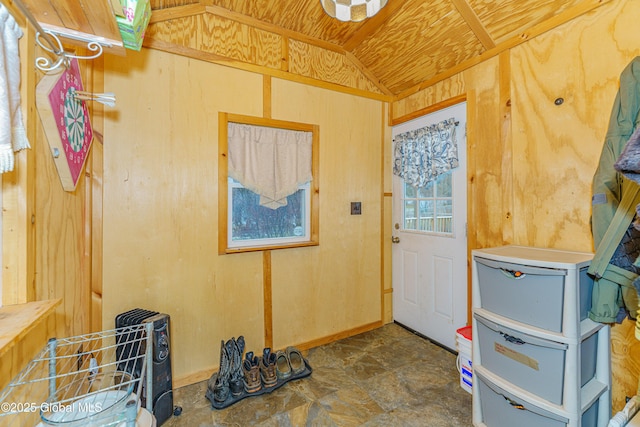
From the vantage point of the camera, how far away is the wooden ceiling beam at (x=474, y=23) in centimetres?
184

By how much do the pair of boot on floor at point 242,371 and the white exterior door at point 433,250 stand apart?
1.24m

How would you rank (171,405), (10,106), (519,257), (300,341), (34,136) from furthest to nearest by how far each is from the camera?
(300,341) → (171,405) → (519,257) → (34,136) → (10,106)

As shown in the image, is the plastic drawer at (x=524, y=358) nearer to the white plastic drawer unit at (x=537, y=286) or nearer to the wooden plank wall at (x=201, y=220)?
the white plastic drawer unit at (x=537, y=286)

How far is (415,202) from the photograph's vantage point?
105 inches

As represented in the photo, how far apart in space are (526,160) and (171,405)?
273 centimetres

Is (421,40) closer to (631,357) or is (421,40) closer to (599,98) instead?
(599,98)

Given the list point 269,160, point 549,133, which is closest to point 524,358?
point 549,133

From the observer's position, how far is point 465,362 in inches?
72.8

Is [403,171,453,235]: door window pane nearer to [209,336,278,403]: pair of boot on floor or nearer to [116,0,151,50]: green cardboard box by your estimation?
[209,336,278,403]: pair of boot on floor

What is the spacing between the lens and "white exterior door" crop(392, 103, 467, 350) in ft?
7.47

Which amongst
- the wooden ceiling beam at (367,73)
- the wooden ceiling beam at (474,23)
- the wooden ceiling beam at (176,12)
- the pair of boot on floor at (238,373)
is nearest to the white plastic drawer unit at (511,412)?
the pair of boot on floor at (238,373)

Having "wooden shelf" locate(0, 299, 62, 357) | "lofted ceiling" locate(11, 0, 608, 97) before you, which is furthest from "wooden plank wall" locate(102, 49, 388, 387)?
"wooden shelf" locate(0, 299, 62, 357)

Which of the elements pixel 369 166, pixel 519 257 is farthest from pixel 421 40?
pixel 519 257

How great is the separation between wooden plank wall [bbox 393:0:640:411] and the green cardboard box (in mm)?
2175
